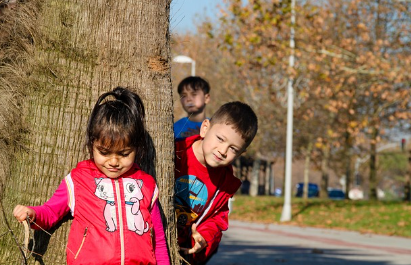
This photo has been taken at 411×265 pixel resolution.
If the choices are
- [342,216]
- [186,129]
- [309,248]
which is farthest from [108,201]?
[342,216]

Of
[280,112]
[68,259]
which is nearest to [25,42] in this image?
[68,259]

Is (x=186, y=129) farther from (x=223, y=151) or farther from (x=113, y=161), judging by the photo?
(x=113, y=161)

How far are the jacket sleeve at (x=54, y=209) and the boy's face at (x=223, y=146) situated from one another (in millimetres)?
934

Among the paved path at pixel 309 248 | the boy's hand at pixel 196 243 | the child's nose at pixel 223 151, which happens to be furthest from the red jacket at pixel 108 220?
the paved path at pixel 309 248

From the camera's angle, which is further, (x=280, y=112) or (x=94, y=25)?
(x=280, y=112)

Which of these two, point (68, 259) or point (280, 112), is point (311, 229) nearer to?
point (68, 259)

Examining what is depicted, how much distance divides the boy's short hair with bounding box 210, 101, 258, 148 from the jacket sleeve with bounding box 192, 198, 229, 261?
0.58 metres

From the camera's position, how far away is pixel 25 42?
144 inches

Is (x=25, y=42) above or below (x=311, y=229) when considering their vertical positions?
above

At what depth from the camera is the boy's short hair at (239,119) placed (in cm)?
380

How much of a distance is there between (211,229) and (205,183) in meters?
0.28

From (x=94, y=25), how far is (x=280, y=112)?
116 ft

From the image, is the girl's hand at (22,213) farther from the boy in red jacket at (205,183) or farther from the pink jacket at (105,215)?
the boy in red jacket at (205,183)

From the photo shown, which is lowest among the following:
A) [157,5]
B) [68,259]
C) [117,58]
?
[68,259]
